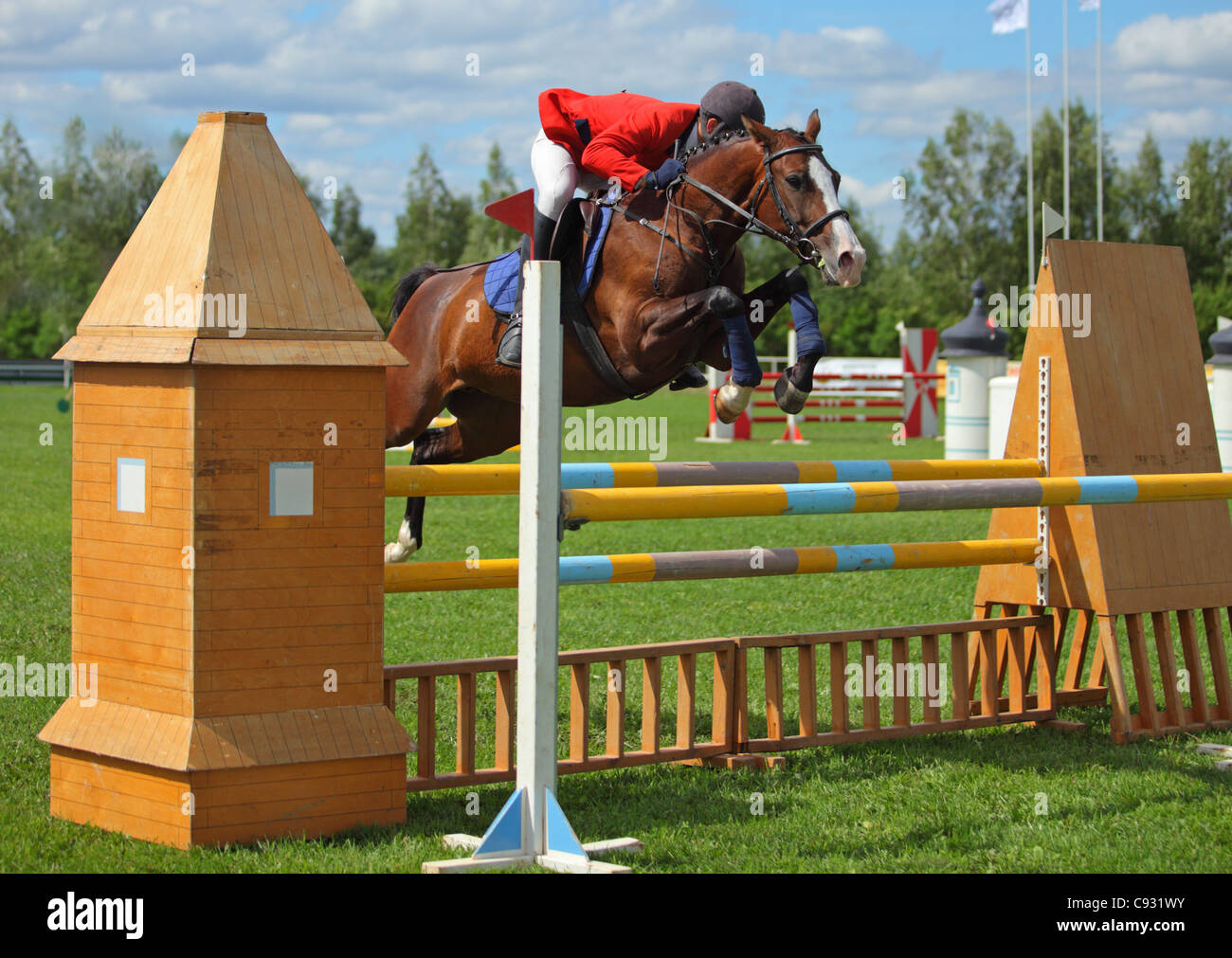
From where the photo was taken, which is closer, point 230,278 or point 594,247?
point 230,278

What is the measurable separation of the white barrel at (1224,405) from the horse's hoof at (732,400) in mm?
11724

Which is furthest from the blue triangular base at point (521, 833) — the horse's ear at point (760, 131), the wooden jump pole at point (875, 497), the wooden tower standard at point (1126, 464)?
the wooden tower standard at point (1126, 464)

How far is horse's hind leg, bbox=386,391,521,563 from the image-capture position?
19.0ft

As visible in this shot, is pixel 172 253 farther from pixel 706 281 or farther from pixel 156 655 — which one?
pixel 706 281

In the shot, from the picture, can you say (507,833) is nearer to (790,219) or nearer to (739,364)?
(739,364)

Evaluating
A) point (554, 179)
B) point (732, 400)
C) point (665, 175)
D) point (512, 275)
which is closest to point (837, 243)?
point (732, 400)

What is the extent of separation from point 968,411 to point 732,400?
13620 millimetres

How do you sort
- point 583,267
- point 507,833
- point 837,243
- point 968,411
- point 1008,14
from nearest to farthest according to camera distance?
point 507,833 < point 837,243 < point 583,267 < point 968,411 < point 1008,14

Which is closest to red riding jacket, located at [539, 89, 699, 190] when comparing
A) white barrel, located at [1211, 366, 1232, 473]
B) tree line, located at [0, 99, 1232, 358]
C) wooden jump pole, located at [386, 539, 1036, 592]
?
wooden jump pole, located at [386, 539, 1036, 592]

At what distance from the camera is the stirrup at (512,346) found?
5147mm

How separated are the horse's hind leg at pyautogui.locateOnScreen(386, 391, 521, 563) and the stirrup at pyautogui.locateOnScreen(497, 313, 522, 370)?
22.1 inches

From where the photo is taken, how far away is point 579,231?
17.2ft

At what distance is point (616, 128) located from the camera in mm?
4934

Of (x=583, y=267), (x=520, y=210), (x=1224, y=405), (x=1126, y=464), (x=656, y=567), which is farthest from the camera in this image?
(x=1224, y=405)
